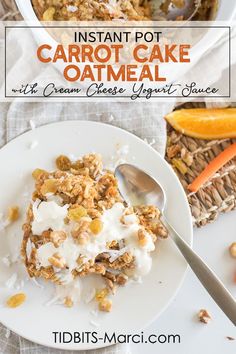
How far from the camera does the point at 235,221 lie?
203 centimetres

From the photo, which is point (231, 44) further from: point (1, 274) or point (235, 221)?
point (1, 274)

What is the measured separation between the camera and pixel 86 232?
171 cm

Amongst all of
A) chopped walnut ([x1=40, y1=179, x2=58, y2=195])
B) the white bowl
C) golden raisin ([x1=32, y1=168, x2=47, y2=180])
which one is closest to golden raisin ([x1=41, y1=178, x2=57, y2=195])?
chopped walnut ([x1=40, y1=179, x2=58, y2=195])

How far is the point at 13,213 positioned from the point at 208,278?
52cm

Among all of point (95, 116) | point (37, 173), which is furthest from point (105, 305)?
point (95, 116)

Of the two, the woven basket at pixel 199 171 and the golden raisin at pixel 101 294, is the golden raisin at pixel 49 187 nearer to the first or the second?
→ the golden raisin at pixel 101 294

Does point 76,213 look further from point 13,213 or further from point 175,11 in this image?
point 175,11

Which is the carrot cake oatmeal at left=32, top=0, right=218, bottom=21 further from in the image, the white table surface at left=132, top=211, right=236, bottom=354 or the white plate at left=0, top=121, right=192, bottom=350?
the white table surface at left=132, top=211, right=236, bottom=354

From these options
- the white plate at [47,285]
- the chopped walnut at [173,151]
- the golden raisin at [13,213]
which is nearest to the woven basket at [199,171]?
the chopped walnut at [173,151]

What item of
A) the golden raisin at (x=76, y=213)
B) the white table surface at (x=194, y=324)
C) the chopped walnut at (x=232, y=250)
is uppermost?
the golden raisin at (x=76, y=213)

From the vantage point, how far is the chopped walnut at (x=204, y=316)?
6.43 feet

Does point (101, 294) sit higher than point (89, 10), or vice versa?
point (89, 10)

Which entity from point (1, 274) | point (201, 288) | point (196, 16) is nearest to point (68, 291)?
point (1, 274)

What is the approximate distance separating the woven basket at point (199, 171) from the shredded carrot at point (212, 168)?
2 centimetres
